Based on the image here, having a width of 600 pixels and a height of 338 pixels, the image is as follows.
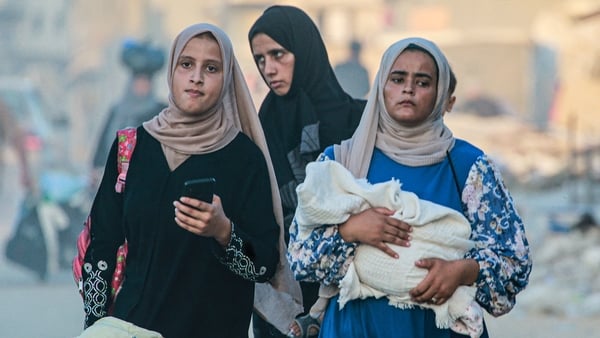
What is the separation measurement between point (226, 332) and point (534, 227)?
13.7 metres

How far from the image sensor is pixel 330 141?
470 cm

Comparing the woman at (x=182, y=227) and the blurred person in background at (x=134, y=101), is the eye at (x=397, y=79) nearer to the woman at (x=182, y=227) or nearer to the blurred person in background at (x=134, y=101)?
the woman at (x=182, y=227)

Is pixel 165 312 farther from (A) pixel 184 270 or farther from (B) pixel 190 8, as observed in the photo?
(B) pixel 190 8

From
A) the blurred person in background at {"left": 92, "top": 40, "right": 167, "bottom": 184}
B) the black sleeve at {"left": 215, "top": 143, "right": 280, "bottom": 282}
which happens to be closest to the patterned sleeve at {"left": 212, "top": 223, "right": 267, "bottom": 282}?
the black sleeve at {"left": 215, "top": 143, "right": 280, "bottom": 282}

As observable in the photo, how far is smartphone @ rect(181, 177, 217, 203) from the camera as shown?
3598 mm

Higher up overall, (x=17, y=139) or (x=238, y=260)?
(x=238, y=260)

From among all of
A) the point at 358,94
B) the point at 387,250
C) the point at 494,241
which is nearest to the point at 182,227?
the point at 387,250

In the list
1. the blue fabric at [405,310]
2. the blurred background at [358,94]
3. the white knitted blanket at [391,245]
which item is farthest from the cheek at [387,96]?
the blurred background at [358,94]

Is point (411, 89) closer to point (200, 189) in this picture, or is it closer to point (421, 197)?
point (421, 197)

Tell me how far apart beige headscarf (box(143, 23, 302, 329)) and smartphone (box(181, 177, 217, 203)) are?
0.26 metres

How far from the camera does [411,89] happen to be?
3.75m

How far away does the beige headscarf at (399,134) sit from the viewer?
3.74 meters

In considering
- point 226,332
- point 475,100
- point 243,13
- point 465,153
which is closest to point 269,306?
point 226,332

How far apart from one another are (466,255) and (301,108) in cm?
120
